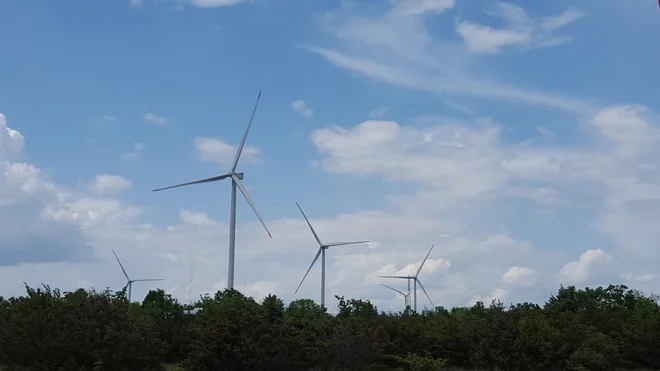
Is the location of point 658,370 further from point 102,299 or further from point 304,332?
point 102,299

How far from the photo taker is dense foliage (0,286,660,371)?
25.0 meters

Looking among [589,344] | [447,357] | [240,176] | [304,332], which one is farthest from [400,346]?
[240,176]

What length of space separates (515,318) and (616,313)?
1432 centimetres

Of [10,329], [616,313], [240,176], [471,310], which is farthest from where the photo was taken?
[240,176]

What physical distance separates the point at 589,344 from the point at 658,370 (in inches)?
259

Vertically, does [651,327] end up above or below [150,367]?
above

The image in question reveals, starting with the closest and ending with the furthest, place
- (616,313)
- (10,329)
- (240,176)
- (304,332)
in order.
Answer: (10,329) → (304,332) → (616,313) → (240,176)

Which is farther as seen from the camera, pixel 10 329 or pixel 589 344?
pixel 589 344

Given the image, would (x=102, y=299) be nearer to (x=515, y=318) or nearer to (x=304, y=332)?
(x=304, y=332)

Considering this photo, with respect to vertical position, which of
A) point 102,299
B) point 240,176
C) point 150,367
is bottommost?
point 150,367

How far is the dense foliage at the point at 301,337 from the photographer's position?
25016 mm

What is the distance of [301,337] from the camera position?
104ft

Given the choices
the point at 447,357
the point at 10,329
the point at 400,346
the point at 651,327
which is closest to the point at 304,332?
the point at 400,346

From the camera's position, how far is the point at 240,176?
56.5m
